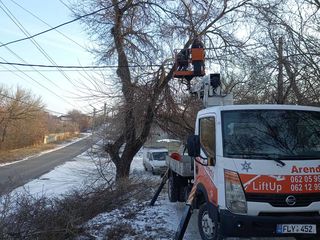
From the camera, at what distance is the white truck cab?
652 centimetres

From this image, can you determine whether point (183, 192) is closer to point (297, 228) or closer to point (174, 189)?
point (174, 189)

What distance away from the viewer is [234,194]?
6.62 m

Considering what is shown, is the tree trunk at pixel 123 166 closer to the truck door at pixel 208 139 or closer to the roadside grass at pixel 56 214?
the roadside grass at pixel 56 214

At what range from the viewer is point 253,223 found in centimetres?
649

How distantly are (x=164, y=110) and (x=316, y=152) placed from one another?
15.0m

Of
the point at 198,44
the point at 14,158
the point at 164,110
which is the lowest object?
the point at 14,158

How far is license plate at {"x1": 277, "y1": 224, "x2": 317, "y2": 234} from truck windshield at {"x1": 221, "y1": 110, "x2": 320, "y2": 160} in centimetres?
93

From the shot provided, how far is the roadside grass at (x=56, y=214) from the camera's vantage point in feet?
27.7

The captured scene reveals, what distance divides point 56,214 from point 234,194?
414 cm

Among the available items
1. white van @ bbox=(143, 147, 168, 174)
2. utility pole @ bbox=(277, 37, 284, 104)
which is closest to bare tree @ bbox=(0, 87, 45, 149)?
white van @ bbox=(143, 147, 168, 174)

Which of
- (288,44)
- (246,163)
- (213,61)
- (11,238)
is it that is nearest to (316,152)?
(246,163)

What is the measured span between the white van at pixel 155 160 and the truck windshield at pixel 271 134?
88.5 ft

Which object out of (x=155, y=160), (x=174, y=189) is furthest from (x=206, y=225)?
(x=155, y=160)

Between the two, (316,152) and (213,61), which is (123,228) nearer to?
(316,152)
